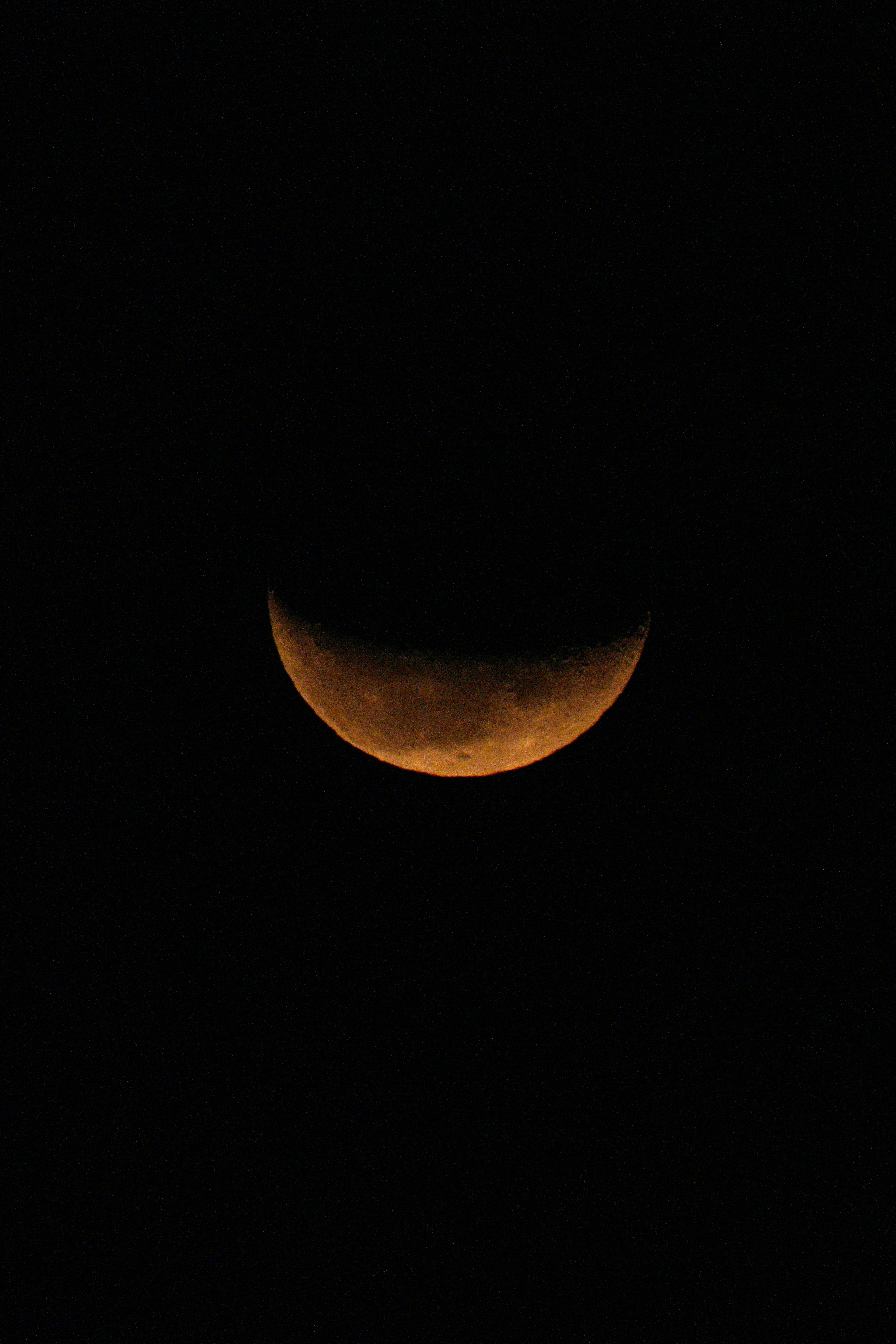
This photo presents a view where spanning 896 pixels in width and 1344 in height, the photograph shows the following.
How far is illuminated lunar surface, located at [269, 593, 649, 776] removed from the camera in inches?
73.3

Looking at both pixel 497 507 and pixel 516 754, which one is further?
pixel 516 754

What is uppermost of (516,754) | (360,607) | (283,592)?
(283,592)

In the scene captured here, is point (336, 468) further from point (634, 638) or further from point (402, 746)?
point (634, 638)

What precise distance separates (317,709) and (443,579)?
66 centimetres

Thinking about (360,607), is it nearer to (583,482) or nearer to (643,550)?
(583,482)

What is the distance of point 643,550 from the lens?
1956 mm

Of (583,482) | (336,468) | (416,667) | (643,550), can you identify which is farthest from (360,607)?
(643,550)

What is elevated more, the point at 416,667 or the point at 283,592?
the point at 283,592

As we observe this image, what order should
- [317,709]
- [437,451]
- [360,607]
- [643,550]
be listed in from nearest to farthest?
[437,451] < [360,607] < [643,550] < [317,709]

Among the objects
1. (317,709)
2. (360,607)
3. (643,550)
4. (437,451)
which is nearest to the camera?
(437,451)

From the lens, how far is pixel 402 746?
2.03 meters

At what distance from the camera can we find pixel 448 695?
189cm

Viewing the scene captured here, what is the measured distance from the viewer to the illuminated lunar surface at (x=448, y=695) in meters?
1.86

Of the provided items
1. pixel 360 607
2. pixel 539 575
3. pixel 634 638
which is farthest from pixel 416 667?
pixel 634 638
